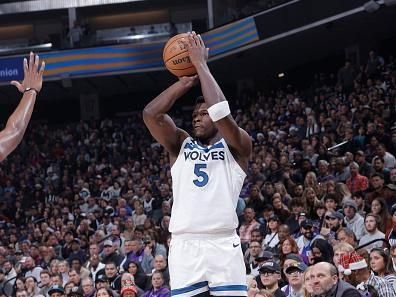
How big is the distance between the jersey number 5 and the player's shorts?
30cm

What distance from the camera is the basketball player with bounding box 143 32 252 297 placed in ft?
14.7

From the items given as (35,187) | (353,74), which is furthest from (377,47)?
(35,187)

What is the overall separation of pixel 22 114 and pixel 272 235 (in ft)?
22.7

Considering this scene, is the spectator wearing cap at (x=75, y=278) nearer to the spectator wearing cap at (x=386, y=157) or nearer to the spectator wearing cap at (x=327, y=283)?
the spectator wearing cap at (x=386, y=157)

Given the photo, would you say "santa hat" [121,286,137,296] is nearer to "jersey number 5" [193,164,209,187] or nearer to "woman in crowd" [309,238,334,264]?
"woman in crowd" [309,238,334,264]

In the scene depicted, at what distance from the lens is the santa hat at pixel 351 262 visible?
7.12 metres

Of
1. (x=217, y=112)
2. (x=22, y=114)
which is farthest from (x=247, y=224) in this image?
(x=22, y=114)

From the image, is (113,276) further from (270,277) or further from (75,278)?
(270,277)

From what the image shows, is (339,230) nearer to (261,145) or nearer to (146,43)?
(261,145)

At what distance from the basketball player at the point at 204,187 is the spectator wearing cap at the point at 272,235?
18.3ft

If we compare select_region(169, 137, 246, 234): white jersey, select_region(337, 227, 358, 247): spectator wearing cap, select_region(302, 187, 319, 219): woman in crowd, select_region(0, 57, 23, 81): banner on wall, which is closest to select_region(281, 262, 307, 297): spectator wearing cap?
select_region(337, 227, 358, 247): spectator wearing cap

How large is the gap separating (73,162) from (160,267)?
1260cm

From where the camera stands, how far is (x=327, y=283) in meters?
6.26

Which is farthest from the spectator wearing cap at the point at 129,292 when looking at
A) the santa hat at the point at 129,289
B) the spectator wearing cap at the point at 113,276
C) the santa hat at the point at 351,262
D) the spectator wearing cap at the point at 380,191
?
the spectator wearing cap at the point at 380,191
